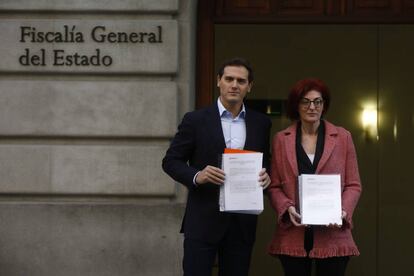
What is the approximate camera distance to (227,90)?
522cm

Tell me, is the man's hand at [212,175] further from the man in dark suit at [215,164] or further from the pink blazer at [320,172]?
the pink blazer at [320,172]

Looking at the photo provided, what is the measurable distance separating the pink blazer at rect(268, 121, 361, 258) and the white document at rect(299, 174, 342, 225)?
11 cm

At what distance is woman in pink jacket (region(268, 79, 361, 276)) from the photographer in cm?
524

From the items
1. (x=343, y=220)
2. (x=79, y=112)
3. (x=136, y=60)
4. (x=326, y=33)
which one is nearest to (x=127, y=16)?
(x=136, y=60)

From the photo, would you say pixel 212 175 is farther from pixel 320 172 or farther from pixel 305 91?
pixel 305 91

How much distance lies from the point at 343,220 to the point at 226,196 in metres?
0.82

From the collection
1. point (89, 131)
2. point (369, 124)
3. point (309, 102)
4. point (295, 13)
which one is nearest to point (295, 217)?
point (309, 102)

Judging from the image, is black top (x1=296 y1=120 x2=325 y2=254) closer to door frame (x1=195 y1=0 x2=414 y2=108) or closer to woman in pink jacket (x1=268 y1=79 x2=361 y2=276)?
woman in pink jacket (x1=268 y1=79 x2=361 y2=276)

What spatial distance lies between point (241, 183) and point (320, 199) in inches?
21.2

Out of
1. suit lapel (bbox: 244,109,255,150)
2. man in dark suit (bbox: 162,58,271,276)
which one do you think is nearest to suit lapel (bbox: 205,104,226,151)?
man in dark suit (bbox: 162,58,271,276)

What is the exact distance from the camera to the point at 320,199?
511 cm

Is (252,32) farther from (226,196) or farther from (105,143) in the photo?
(226,196)

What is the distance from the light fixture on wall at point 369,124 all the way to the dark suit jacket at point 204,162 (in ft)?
10.9

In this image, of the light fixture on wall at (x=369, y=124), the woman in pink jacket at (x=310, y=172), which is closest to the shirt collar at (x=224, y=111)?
the woman in pink jacket at (x=310, y=172)
